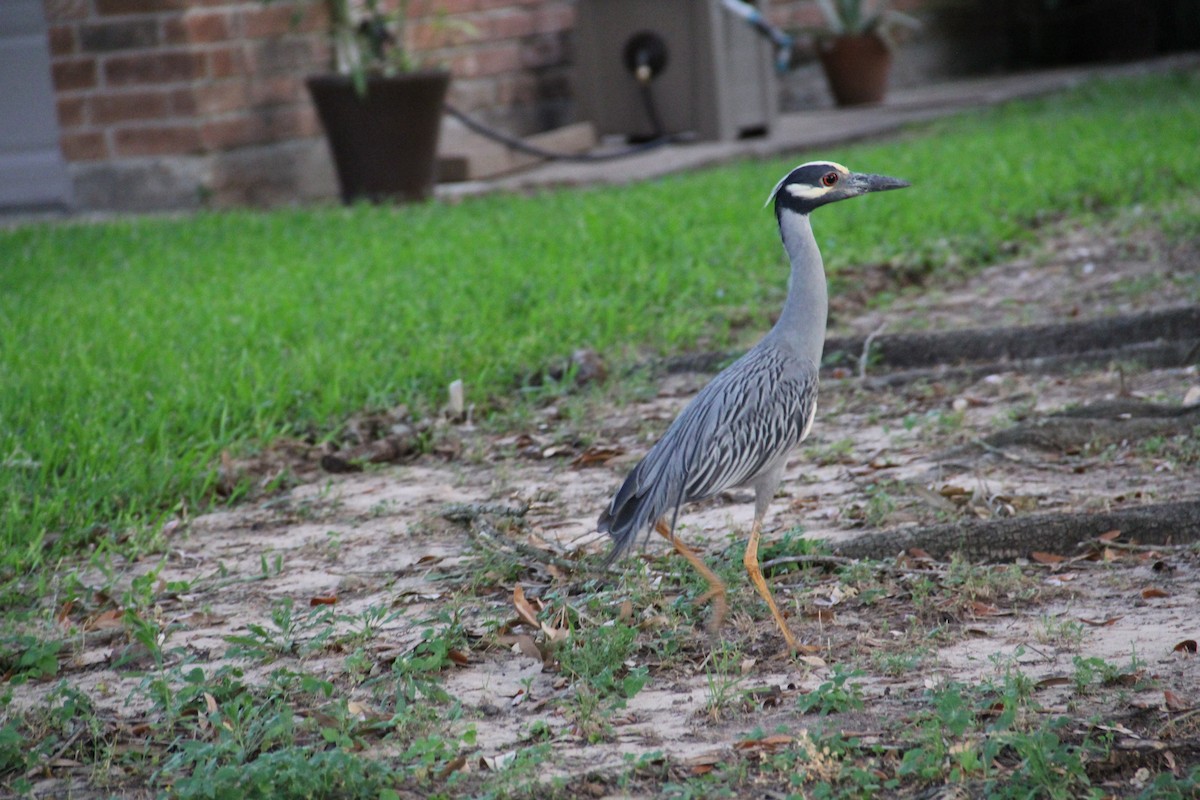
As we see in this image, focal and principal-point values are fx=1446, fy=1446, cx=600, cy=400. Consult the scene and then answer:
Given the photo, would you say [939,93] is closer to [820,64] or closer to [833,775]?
[820,64]

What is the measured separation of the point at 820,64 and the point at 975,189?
8.27 metres

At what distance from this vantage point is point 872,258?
741 centimetres

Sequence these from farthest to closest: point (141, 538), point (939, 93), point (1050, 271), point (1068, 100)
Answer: point (939, 93) < point (1068, 100) < point (1050, 271) < point (141, 538)

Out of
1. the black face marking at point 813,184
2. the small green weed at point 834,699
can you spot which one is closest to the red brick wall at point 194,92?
the black face marking at point 813,184

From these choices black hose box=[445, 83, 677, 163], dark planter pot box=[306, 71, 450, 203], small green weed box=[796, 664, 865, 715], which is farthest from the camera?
black hose box=[445, 83, 677, 163]

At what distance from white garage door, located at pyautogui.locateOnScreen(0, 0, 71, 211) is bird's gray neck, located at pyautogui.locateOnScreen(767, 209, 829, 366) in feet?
26.3

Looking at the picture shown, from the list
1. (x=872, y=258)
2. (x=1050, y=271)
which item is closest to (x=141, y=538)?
(x=872, y=258)

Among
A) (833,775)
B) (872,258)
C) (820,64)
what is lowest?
(833,775)

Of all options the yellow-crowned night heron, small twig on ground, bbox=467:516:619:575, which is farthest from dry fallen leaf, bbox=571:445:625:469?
the yellow-crowned night heron

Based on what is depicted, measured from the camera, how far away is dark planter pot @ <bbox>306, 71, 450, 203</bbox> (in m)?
10.1

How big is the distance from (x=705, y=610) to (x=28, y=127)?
8671 mm

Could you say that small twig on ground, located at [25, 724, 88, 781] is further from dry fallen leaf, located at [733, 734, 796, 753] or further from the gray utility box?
the gray utility box

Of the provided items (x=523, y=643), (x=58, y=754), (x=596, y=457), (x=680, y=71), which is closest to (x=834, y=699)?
(x=523, y=643)

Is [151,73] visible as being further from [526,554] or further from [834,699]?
[834,699]
